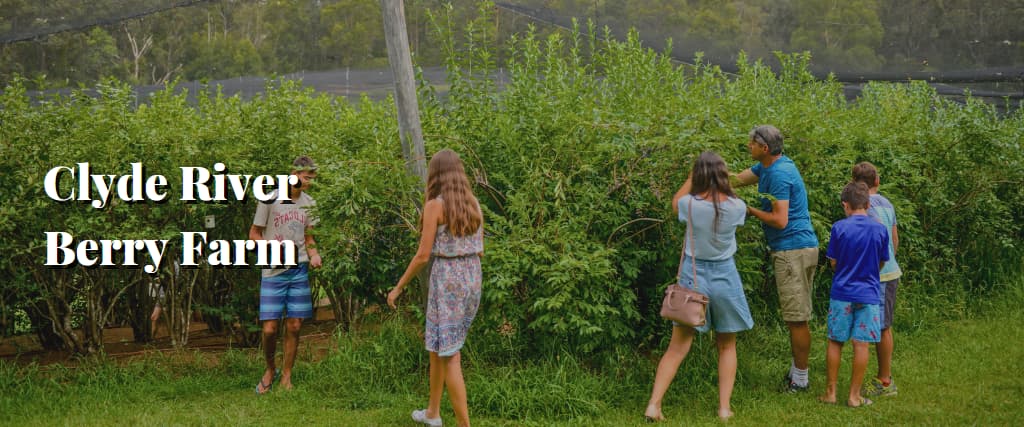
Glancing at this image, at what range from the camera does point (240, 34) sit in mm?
32938

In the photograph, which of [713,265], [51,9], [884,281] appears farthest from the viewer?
[51,9]

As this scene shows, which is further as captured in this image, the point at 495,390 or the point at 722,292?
the point at 495,390

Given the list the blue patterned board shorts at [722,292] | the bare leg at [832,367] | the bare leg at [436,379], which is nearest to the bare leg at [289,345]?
the bare leg at [436,379]

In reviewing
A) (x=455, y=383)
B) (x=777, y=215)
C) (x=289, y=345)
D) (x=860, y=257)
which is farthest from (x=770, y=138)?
(x=289, y=345)

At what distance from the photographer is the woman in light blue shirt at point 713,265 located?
502 cm

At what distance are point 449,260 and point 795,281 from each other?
2.26 metres

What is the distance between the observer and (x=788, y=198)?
5477mm

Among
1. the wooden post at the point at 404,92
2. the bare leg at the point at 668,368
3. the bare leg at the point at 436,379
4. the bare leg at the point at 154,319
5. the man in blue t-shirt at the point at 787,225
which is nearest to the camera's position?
the bare leg at the point at 436,379

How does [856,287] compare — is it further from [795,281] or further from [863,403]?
[863,403]

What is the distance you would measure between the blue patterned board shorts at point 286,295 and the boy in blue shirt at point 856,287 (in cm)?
351

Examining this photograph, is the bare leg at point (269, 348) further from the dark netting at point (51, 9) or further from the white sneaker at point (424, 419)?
the dark netting at point (51, 9)

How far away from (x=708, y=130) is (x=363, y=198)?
2477 millimetres

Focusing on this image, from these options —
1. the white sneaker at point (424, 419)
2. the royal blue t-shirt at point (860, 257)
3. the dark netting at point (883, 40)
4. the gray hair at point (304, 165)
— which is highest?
the dark netting at point (883, 40)

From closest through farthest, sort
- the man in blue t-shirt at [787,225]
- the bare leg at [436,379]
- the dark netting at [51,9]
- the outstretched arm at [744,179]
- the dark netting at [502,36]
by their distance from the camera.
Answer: the bare leg at [436,379]
the man in blue t-shirt at [787,225]
the outstretched arm at [744,179]
the dark netting at [502,36]
the dark netting at [51,9]
